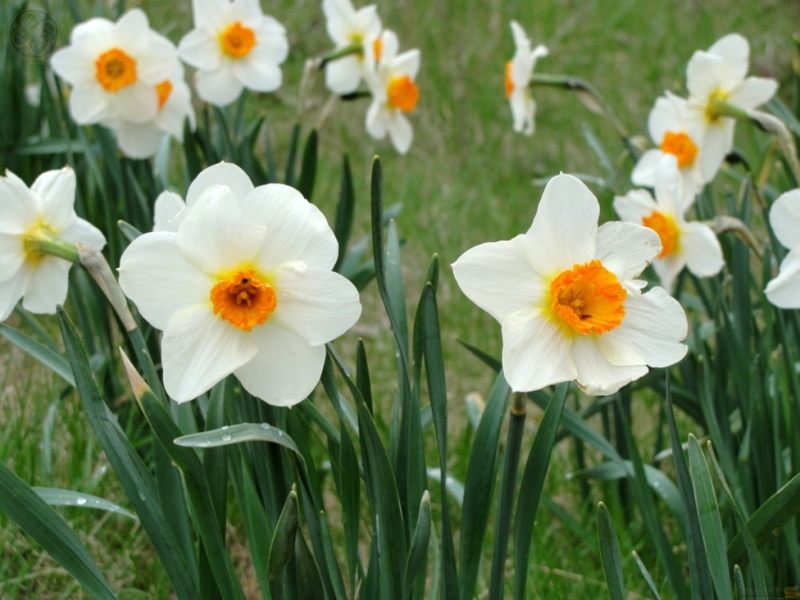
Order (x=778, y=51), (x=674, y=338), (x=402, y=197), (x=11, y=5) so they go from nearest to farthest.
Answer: (x=674, y=338), (x=11, y=5), (x=402, y=197), (x=778, y=51)

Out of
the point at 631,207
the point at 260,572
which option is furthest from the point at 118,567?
the point at 631,207

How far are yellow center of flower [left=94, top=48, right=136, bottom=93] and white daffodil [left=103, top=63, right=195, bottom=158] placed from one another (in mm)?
95

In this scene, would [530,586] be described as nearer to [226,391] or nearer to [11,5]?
[226,391]

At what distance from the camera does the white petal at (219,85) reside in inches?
87.4

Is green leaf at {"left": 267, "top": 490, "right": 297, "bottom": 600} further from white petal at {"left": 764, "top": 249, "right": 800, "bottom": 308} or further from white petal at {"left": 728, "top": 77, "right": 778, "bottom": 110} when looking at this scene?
white petal at {"left": 728, "top": 77, "right": 778, "bottom": 110}

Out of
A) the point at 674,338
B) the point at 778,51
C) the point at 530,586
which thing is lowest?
the point at 530,586

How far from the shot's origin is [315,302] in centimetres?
99

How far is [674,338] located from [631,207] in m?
0.92

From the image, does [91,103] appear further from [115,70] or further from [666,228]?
[666,228]

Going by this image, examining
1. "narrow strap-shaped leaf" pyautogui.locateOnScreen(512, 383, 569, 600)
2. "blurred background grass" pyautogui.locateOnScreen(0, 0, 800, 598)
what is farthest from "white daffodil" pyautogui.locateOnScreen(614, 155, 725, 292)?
"narrow strap-shaped leaf" pyautogui.locateOnScreen(512, 383, 569, 600)

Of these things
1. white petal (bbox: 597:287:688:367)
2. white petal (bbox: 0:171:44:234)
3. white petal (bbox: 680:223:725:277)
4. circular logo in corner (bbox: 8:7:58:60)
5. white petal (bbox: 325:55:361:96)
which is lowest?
white petal (bbox: 597:287:688:367)

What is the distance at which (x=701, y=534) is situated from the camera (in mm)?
1120

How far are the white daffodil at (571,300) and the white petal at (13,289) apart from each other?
0.69 meters

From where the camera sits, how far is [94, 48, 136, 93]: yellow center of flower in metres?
2.02
